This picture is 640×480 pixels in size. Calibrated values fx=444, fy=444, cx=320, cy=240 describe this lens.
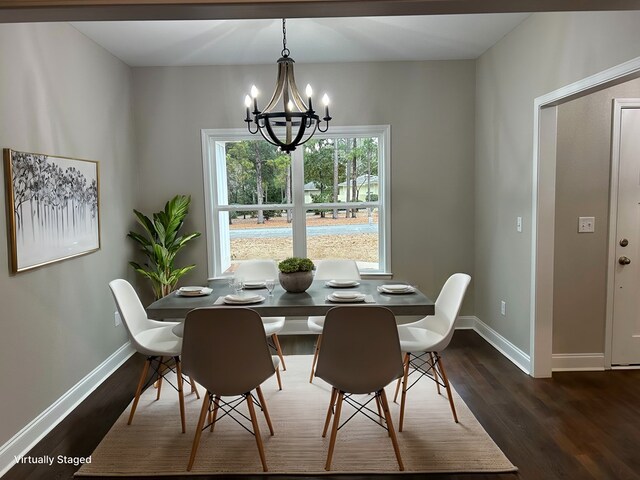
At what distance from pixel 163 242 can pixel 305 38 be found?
220cm

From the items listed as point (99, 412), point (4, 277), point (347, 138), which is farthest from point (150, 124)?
point (99, 412)

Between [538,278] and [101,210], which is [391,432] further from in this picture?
[101,210]

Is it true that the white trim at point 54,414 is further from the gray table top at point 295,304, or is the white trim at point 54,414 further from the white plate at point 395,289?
the white plate at point 395,289

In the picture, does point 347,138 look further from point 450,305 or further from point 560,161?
point 450,305

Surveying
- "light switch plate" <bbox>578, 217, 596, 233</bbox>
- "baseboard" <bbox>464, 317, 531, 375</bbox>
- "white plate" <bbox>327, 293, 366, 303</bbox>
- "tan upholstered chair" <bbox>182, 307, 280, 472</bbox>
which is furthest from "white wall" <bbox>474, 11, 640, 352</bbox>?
"tan upholstered chair" <bbox>182, 307, 280, 472</bbox>

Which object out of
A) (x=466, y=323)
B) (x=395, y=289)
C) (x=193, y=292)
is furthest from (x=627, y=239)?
(x=193, y=292)

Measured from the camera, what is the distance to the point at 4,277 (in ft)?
7.89

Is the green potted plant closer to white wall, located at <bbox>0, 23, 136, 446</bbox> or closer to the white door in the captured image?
white wall, located at <bbox>0, 23, 136, 446</bbox>

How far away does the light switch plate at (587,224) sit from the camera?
11.0 feet

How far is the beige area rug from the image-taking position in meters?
2.29

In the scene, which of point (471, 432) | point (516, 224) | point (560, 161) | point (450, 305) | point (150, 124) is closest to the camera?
point (471, 432)

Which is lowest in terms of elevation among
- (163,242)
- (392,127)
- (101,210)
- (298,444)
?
(298,444)

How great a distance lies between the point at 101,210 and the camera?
11.9ft

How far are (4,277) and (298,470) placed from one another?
187cm
